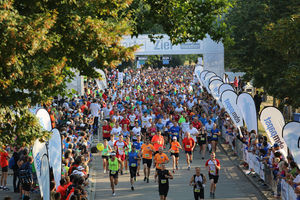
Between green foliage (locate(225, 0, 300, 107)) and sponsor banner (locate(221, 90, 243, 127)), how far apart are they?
73.6 inches

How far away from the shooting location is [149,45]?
1586 inches

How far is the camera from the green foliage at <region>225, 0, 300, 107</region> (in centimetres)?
1997

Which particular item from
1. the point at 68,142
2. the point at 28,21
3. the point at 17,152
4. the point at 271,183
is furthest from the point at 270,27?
the point at 28,21

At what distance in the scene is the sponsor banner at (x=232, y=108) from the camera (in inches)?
894

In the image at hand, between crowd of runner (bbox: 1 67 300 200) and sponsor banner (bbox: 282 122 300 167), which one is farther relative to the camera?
crowd of runner (bbox: 1 67 300 200)

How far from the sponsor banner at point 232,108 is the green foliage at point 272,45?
187 cm

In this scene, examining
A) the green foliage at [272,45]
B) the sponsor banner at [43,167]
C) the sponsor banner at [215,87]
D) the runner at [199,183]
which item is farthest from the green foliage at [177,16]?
the sponsor banner at [215,87]

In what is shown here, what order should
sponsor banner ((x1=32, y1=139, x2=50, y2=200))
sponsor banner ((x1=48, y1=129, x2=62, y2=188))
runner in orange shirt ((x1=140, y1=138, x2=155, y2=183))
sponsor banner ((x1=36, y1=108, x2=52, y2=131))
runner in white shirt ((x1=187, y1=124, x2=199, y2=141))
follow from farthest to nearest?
runner in white shirt ((x1=187, y1=124, x2=199, y2=141)) < runner in orange shirt ((x1=140, y1=138, x2=155, y2=183)) < sponsor banner ((x1=36, y1=108, x2=52, y2=131)) < sponsor banner ((x1=48, y1=129, x2=62, y2=188)) < sponsor banner ((x1=32, y1=139, x2=50, y2=200))

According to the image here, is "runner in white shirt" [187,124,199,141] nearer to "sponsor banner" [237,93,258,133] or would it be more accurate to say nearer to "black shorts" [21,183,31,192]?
"sponsor banner" [237,93,258,133]

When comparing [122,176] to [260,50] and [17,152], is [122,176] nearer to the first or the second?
[17,152]

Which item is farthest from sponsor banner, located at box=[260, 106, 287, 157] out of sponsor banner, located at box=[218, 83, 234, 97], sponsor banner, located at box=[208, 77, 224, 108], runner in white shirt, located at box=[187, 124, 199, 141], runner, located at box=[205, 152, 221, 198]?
sponsor banner, located at box=[208, 77, 224, 108]

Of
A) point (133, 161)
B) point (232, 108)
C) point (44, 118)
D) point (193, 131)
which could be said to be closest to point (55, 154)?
point (44, 118)

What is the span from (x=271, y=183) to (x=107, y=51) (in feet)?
26.1

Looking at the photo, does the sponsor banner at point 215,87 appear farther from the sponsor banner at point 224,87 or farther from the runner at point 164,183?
the runner at point 164,183
